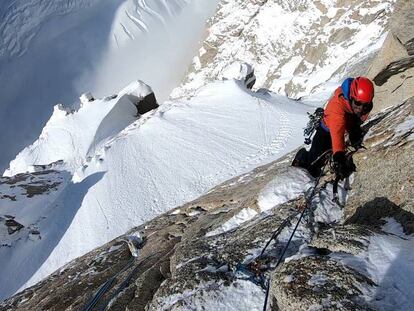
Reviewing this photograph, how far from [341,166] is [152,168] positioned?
41.9ft

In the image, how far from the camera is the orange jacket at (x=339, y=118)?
5.55m

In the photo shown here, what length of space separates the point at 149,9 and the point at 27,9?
85.7 feet

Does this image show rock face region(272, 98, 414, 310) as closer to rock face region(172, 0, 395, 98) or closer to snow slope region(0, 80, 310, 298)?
snow slope region(0, 80, 310, 298)

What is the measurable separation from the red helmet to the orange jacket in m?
0.26

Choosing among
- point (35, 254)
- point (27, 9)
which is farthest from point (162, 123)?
point (27, 9)

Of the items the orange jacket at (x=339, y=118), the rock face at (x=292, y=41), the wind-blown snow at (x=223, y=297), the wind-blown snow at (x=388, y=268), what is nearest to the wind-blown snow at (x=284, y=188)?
the orange jacket at (x=339, y=118)

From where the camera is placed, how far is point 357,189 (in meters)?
5.33

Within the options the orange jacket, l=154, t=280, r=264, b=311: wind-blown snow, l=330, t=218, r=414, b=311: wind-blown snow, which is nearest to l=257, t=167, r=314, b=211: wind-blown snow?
the orange jacket

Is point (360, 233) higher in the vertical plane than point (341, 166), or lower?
lower

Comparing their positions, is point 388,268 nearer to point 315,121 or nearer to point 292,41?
point 315,121

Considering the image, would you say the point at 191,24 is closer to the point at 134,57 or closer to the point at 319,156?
the point at 134,57

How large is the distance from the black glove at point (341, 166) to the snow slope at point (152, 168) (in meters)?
9.74

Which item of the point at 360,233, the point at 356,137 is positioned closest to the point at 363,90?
the point at 356,137

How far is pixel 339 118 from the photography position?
5586 mm
